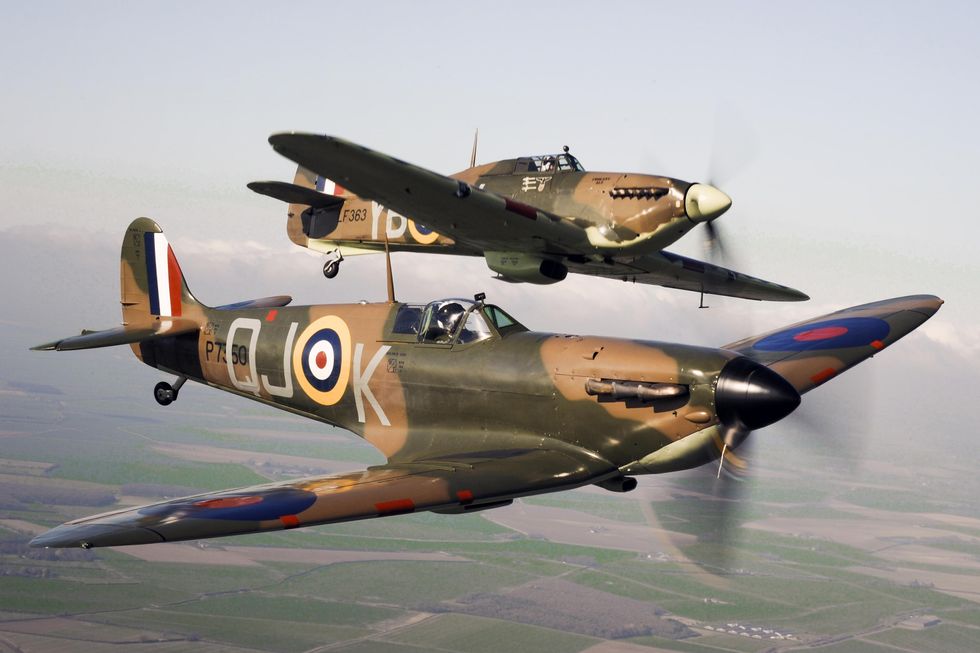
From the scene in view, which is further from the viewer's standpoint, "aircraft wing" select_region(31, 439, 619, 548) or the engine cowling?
the engine cowling

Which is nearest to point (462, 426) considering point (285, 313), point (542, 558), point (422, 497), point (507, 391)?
point (507, 391)

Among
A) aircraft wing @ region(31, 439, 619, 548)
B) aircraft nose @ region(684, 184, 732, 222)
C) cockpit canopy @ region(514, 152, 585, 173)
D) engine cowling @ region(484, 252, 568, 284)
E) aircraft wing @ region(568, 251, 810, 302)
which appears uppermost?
cockpit canopy @ region(514, 152, 585, 173)

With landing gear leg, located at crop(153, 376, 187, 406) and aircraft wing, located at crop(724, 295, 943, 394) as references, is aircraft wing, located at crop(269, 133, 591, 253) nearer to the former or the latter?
aircraft wing, located at crop(724, 295, 943, 394)

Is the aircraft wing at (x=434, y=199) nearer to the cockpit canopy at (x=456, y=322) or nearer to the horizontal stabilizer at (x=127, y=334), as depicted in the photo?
the cockpit canopy at (x=456, y=322)

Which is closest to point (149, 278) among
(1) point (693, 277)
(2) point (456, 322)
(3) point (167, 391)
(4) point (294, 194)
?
(3) point (167, 391)

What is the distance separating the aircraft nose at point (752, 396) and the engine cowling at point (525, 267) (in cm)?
594

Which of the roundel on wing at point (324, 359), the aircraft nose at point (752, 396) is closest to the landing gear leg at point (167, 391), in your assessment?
the roundel on wing at point (324, 359)

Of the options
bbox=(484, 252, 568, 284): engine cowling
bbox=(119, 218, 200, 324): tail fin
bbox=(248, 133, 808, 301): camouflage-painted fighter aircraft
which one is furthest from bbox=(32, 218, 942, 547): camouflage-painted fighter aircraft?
bbox=(484, 252, 568, 284): engine cowling

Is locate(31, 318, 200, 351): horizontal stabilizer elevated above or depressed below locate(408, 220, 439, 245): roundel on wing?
below

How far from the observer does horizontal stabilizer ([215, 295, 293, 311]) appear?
15.8m

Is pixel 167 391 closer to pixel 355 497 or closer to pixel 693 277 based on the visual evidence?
pixel 355 497

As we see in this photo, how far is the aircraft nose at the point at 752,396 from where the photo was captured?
1110cm

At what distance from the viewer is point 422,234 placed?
61.0 feet

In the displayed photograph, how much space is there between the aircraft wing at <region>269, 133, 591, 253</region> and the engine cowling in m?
0.19
